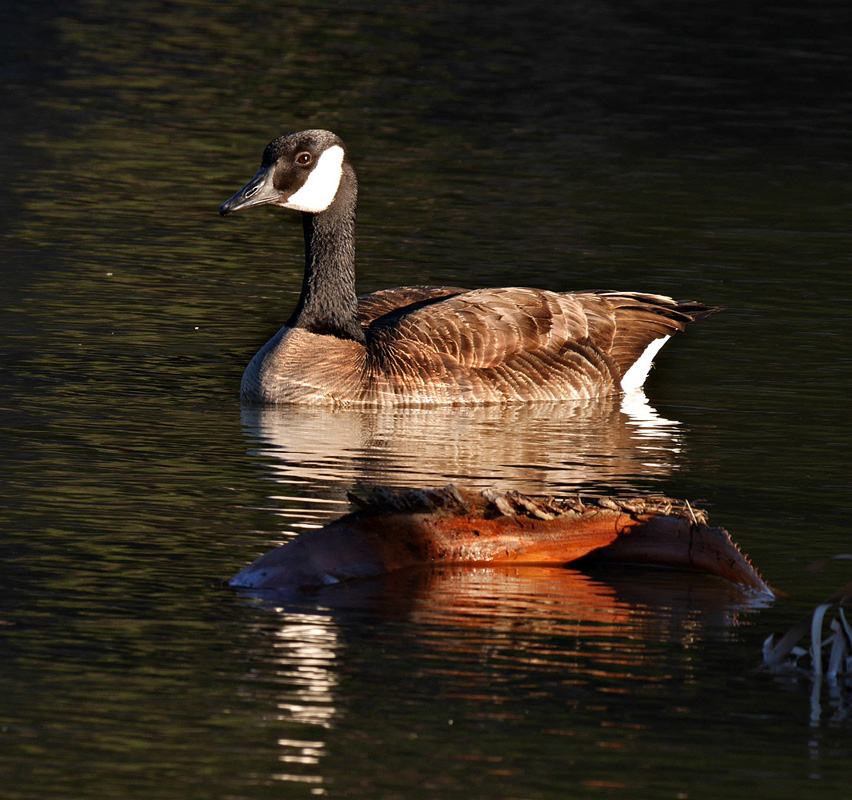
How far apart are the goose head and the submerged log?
575 centimetres

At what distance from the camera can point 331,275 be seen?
582 inches

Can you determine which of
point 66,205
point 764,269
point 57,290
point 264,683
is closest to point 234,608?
point 264,683

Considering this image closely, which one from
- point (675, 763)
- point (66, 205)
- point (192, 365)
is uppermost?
point (66, 205)

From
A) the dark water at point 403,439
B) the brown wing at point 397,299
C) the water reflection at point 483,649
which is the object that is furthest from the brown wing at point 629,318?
the water reflection at point 483,649

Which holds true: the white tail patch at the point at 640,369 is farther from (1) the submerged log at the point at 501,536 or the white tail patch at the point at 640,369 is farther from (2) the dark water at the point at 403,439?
(1) the submerged log at the point at 501,536

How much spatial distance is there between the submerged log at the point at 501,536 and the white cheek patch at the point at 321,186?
598cm

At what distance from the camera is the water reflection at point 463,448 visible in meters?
11.4

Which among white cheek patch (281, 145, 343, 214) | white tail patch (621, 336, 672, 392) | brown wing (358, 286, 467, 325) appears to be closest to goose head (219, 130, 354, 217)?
white cheek patch (281, 145, 343, 214)

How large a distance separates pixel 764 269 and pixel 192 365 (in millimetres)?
7214

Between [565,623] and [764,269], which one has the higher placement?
[764,269]

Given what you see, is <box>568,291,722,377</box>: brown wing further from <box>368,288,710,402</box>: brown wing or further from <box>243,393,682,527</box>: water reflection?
<box>243,393,682,527</box>: water reflection

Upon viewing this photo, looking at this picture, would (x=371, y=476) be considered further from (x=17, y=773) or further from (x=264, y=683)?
(x=17, y=773)

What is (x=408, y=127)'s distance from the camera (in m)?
27.5

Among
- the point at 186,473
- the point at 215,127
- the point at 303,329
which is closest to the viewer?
the point at 186,473
